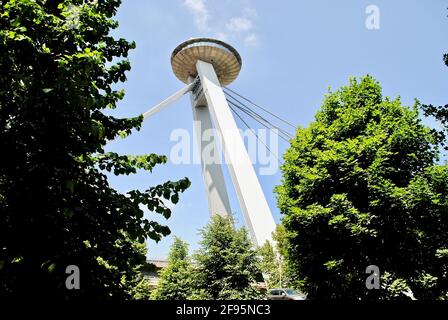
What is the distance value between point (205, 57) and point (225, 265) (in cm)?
Result: 2519

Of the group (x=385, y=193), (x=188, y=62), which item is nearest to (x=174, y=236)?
(x=188, y=62)

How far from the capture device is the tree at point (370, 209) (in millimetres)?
12578

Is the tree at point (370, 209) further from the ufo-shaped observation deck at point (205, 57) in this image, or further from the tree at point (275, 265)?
the ufo-shaped observation deck at point (205, 57)

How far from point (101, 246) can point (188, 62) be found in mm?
34781

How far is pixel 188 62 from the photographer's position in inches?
1479

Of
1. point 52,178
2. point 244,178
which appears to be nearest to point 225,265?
point 244,178

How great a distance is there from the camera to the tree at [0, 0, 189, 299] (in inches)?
170

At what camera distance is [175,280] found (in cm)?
2683

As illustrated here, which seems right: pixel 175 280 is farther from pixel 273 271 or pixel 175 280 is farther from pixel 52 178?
pixel 52 178

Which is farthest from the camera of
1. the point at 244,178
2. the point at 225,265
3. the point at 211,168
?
the point at 211,168

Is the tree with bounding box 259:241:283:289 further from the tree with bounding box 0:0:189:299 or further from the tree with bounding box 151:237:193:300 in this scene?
the tree with bounding box 0:0:189:299
